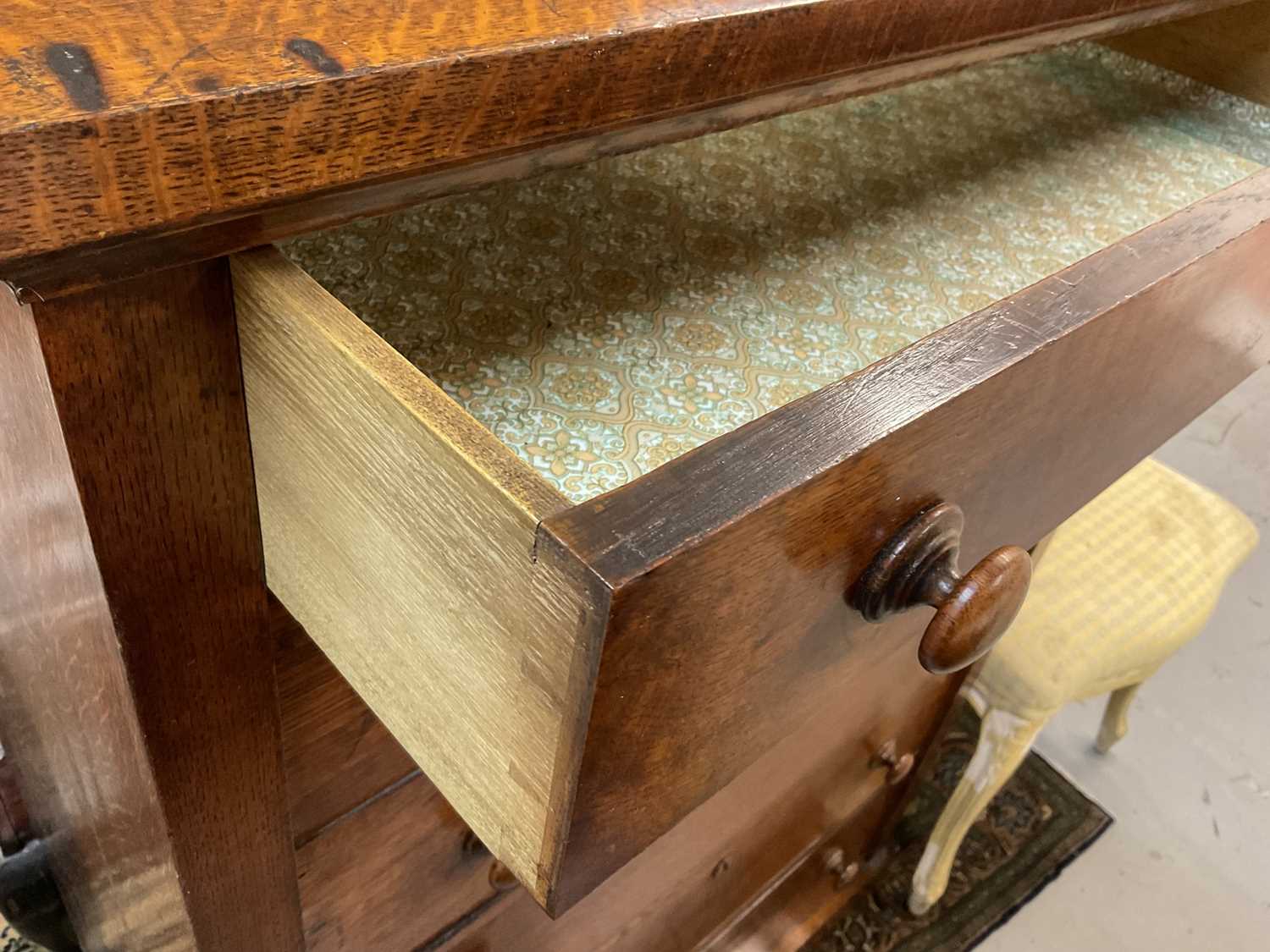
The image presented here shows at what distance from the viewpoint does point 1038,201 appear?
56 cm

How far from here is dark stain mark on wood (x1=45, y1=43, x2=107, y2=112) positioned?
0.71ft

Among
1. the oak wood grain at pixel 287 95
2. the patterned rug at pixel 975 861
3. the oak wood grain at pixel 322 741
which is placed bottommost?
the patterned rug at pixel 975 861

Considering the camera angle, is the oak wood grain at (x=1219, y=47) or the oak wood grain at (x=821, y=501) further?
the oak wood grain at (x=1219, y=47)

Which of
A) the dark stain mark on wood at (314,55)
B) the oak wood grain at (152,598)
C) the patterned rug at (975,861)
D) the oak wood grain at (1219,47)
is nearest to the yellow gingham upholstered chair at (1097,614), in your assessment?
the patterned rug at (975,861)

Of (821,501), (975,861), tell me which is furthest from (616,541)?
(975,861)

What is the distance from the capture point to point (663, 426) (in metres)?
0.35

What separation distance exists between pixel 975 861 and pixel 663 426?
105cm

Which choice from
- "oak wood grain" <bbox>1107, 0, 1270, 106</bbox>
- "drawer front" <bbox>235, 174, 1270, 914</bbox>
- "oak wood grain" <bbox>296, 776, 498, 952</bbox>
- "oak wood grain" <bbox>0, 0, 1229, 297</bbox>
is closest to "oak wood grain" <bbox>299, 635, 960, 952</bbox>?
"oak wood grain" <bbox>296, 776, 498, 952</bbox>

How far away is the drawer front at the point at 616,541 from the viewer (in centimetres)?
25

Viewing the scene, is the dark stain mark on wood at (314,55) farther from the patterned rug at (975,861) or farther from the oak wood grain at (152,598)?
the patterned rug at (975,861)

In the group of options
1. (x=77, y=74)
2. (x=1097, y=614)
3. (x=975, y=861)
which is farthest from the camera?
(x=975, y=861)

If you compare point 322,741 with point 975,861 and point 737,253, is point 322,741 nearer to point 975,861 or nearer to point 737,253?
point 737,253

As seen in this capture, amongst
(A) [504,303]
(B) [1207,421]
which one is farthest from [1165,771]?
(A) [504,303]

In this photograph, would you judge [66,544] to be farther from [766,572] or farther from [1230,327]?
[1230,327]
